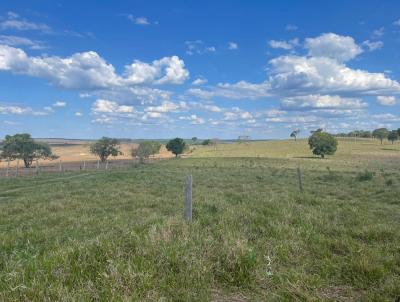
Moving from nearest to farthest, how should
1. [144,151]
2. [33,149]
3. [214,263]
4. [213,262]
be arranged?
1. [214,263]
2. [213,262]
3. [33,149]
4. [144,151]

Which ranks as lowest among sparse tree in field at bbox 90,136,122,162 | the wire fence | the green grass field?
the wire fence

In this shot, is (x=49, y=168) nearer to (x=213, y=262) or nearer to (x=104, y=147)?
(x=104, y=147)

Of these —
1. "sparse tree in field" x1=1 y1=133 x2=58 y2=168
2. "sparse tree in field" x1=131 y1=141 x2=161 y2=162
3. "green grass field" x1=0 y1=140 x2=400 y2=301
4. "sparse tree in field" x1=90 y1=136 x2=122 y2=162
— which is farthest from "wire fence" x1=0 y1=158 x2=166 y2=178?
"green grass field" x1=0 y1=140 x2=400 y2=301

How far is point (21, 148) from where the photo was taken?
73000 mm

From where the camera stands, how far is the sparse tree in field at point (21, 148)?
71.9 metres

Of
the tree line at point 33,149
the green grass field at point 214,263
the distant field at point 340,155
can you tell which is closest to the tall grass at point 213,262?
the green grass field at point 214,263

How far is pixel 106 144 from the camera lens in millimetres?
88875

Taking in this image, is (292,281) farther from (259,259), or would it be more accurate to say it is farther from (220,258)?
(220,258)

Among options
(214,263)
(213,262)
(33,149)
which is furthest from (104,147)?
(214,263)

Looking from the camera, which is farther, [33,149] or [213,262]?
[33,149]

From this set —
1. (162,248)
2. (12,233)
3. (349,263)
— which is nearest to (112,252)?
(162,248)

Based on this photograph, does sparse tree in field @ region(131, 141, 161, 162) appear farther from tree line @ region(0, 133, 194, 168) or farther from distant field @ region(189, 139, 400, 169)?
distant field @ region(189, 139, 400, 169)

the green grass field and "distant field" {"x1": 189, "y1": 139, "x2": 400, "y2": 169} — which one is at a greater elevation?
the green grass field

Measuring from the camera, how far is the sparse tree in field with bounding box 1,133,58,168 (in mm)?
71938
